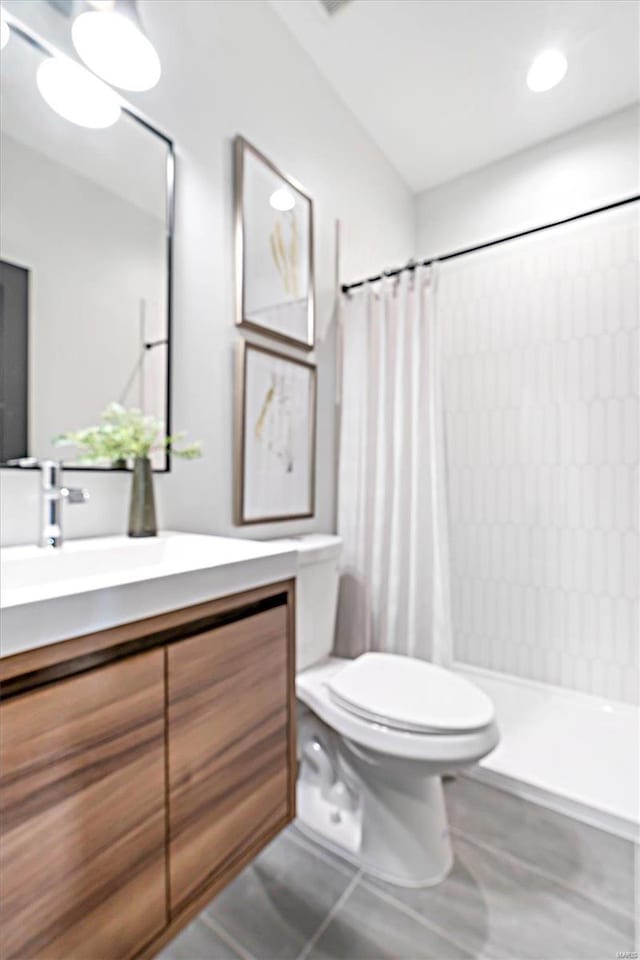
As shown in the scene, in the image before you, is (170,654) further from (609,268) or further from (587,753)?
(609,268)

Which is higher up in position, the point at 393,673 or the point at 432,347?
the point at 432,347

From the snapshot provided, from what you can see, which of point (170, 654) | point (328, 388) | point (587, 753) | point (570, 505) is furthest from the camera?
point (570, 505)

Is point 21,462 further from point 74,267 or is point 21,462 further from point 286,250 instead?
point 286,250

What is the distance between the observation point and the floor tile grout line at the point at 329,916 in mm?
1031

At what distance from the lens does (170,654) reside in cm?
75

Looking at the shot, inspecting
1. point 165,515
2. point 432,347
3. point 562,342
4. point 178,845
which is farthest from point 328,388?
point 178,845

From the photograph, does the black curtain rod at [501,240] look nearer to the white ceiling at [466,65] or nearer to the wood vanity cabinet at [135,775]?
the white ceiling at [466,65]

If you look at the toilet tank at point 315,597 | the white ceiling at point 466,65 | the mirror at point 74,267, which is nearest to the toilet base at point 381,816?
the toilet tank at point 315,597

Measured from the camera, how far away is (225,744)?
0.84m

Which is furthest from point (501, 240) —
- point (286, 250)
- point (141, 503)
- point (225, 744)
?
point (225, 744)

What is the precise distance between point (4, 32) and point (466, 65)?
5.36 feet

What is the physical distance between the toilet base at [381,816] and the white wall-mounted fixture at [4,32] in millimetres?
1835

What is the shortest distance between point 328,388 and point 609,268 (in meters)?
1.35

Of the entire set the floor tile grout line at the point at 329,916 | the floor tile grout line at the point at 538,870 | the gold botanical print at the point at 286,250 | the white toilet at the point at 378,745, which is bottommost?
the floor tile grout line at the point at 329,916
